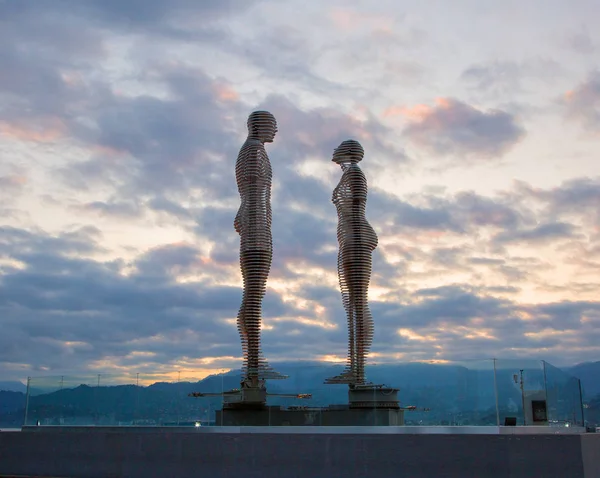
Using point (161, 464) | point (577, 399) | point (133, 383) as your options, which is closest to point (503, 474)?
point (577, 399)

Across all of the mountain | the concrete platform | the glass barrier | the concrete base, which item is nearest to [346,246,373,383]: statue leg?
the glass barrier

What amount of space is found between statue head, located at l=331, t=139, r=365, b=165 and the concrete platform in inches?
558

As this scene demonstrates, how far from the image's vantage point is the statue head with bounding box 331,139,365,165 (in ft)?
107

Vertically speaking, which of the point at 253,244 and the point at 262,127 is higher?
the point at 262,127

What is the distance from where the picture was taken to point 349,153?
3266cm

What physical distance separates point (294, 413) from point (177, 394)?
4230 millimetres

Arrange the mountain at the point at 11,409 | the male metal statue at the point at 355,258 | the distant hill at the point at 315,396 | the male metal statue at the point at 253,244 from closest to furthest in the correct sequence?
the distant hill at the point at 315,396, the mountain at the point at 11,409, the male metal statue at the point at 253,244, the male metal statue at the point at 355,258

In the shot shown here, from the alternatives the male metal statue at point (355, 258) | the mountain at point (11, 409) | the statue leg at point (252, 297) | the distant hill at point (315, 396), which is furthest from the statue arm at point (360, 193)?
the mountain at point (11, 409)

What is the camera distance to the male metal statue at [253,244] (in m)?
29.0

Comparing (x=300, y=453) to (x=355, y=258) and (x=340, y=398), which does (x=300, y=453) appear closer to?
(x=340, y=398)

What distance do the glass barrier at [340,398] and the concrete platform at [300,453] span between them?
0.82 metres

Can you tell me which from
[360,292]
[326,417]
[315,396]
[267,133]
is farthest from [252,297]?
[326,417]

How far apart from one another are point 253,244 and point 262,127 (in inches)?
204

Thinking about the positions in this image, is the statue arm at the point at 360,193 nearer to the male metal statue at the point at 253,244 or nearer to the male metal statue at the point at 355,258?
the male metal statue at the point at 355,258
